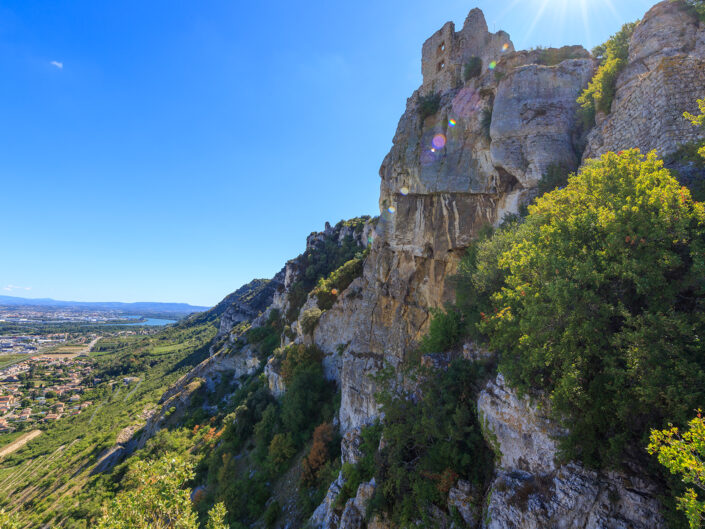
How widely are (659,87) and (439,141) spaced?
10949mm

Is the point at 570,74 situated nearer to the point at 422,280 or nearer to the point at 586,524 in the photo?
the point at 422,280

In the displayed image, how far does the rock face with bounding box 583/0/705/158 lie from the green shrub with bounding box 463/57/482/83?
330 inches

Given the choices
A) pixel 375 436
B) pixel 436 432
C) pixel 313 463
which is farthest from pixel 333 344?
pixel 436 432

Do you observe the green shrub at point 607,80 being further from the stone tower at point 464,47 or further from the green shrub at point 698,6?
the stone tower at point 464,47

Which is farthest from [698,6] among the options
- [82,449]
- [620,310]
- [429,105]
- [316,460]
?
[82,449]

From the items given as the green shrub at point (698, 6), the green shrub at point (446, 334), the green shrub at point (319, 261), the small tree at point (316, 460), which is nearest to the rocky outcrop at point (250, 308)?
the green shrub at point (319, 261)

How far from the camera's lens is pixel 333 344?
27.3 meters

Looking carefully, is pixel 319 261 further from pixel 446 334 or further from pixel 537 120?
pixel 537 120

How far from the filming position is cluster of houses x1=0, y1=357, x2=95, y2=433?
72875 millimetres

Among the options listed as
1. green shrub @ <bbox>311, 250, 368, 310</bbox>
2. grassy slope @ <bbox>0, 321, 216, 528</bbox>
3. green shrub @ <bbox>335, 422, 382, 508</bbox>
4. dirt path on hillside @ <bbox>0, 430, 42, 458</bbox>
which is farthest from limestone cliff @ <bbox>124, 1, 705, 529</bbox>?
dirt path on hillside @ <bbox>0, 430, 42, 458</bbox>

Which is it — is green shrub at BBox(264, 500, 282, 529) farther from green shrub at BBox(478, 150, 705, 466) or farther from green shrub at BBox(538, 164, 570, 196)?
green shrub at BBox(538, 164, 570, 196)

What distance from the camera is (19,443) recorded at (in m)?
61.8

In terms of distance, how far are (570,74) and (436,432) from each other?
18.2 m

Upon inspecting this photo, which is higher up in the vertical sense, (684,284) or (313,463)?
(684,284)
